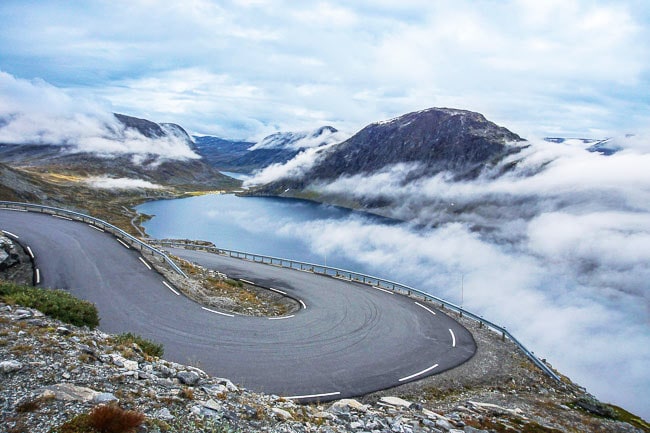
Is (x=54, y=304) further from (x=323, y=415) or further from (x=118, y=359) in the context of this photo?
(x=323, y=415)

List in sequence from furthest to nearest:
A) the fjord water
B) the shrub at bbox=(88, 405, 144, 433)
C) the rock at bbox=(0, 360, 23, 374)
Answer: the fjord water
the rock at bbox=(0, 360, 23, 374)
the shrub at bbox=(88, 405, 144, 433)

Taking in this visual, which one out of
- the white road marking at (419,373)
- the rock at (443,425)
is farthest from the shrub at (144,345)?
the white road marking at (419,373)

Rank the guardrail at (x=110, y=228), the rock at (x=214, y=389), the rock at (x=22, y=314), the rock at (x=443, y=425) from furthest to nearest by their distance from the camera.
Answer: the guardrail at (x=110, y=228)
the rock at (x=443, y=425)
the rock at (x=22, y=314)
the rock at (x=214, y=389)

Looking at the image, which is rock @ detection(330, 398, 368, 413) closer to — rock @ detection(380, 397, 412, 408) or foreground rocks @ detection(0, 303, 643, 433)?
foreground rocks @ detection(0, 303, 643, 433)

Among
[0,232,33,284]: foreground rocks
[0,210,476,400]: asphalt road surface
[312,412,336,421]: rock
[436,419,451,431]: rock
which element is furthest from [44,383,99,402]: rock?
[0,232,33,284]: foreground rocks

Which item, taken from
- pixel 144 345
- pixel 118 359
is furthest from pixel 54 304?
pixel 118 359

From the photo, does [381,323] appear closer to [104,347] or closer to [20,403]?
[104,347]

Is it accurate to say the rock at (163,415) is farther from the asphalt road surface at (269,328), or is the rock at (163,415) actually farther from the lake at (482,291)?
the lake at (482,291)

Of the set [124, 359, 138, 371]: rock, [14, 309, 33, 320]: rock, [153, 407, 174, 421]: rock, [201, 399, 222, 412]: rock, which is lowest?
[201, 399, 222, 412]: rock
